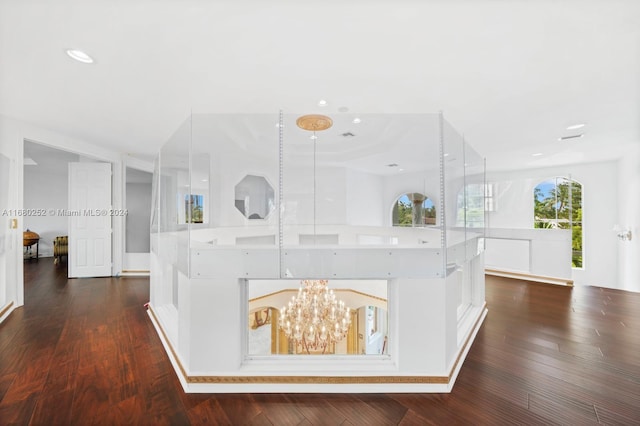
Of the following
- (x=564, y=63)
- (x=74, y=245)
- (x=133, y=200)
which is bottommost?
(x=74, y=245)

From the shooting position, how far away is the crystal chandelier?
92.0 inches

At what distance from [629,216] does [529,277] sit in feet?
6.03

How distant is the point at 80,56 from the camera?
1805 mm

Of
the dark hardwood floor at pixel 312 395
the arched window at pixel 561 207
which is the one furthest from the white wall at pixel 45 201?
the arched window at pixel 561 207

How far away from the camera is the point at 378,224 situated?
2.49m

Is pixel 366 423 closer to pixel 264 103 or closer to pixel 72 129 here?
pixel 264 103

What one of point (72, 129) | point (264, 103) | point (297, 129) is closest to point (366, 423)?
point (297, 129)

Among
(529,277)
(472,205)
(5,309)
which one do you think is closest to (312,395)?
(472,205)

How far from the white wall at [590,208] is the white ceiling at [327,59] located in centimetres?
287

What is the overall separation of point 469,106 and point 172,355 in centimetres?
370

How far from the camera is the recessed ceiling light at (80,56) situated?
1.75 m

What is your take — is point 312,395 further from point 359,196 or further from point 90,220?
point 90,220

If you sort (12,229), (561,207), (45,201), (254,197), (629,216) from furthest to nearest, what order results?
(45,201)
(561,207)
(629,216)
(12,229)
(254,197)

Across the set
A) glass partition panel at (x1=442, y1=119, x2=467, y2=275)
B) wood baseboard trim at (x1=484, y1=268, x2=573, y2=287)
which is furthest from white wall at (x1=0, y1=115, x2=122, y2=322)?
wood baseboard trim at (x1=484, y1=268, x2=573, y2=287)
